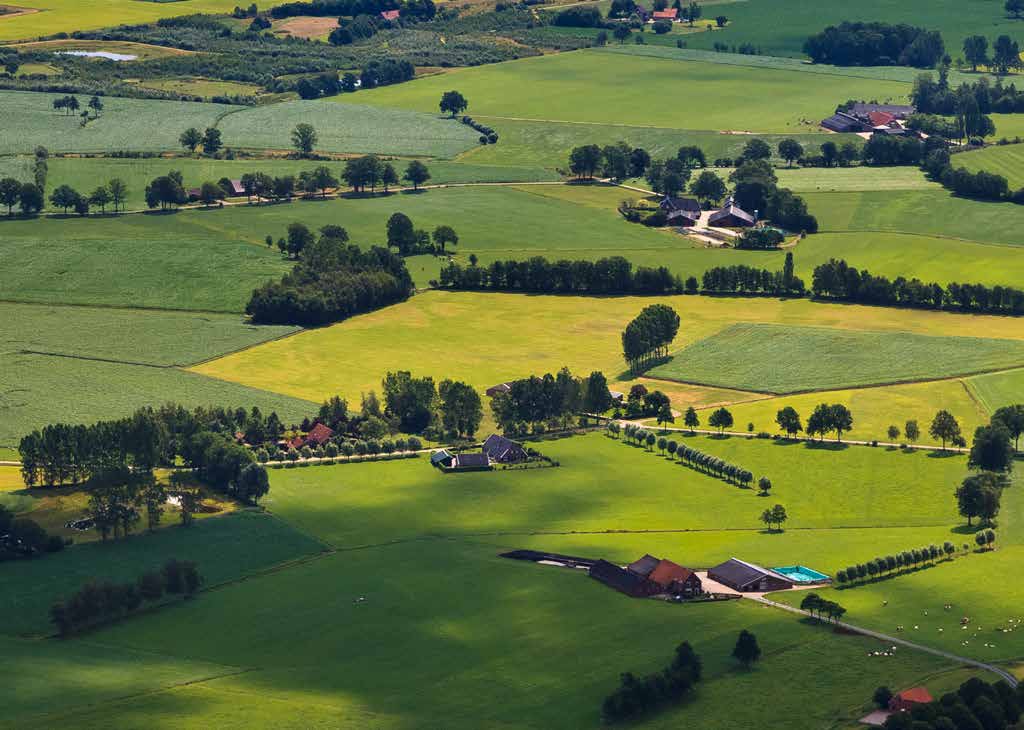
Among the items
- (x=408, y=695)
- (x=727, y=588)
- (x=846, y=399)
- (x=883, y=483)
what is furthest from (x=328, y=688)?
(x=846, y=399)

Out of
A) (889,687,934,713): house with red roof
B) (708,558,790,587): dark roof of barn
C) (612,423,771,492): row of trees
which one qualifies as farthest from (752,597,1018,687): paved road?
(612,423,771,492): row of trees

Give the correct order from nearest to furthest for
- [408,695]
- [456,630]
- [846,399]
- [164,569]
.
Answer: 1. [408,695]
2. [456,630]
3. [164,569]
4. [846,399]

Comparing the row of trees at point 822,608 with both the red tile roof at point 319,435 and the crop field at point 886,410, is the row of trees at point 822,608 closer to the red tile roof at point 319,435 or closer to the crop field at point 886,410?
the crop field at point 886,410

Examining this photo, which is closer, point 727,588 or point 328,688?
point 328,688

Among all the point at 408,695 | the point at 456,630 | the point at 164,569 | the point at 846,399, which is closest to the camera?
the point at 408,695

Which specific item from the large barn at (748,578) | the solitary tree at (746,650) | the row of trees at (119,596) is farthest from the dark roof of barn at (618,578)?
the row of trees at (119,596)

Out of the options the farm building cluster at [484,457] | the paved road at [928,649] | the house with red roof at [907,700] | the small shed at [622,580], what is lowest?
the farm building cluster at [484,457]

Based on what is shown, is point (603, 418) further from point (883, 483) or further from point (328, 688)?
point (328, 688)
